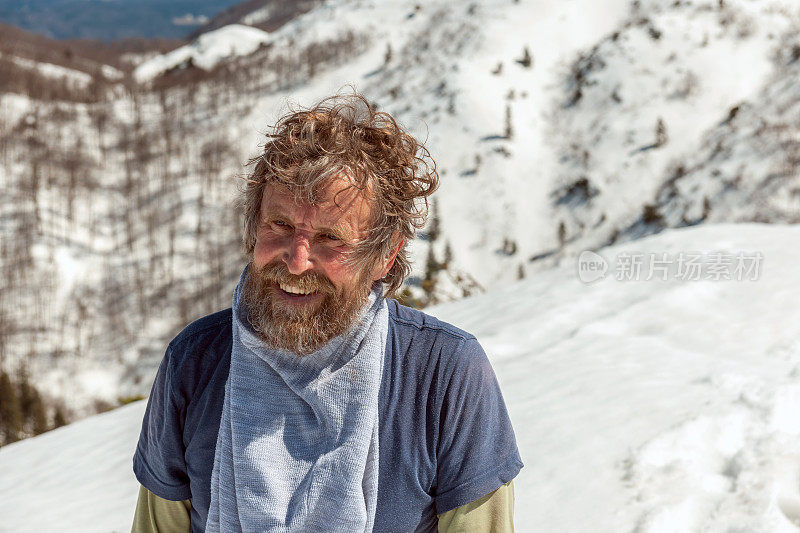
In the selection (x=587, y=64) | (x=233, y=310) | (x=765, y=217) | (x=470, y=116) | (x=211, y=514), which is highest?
(x=587, y=64)

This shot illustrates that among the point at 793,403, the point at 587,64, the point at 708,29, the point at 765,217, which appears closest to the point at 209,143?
the point at 587,64

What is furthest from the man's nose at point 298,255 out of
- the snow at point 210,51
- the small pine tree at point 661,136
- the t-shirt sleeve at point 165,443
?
the snow at point 210,51

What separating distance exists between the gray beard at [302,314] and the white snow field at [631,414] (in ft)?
6.36

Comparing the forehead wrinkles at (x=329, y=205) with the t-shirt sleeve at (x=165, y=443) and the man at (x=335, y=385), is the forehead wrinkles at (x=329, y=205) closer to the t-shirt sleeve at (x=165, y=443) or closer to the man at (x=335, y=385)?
the man at (x=335, y=385)

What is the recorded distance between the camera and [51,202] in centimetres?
7056

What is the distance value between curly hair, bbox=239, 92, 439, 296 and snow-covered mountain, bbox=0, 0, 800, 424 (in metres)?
32.7

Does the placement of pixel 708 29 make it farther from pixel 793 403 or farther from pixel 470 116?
pixel 793 403

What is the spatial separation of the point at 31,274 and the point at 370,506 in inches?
2898

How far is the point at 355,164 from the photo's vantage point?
178cm

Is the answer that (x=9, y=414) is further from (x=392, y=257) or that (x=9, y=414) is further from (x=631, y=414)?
(x=392, y=257)

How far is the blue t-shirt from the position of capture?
1.82 m

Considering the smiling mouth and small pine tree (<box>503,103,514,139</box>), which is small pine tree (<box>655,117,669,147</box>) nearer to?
small pine tree (<box>503,103,514,139</box>)

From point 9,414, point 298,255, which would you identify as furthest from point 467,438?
point 9,414

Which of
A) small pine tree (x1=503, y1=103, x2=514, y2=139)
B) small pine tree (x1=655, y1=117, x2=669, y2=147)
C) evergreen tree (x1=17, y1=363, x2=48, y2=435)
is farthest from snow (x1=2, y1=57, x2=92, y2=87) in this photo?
small pine tree (x1=655, y1=117, x2=669, y2=147)
